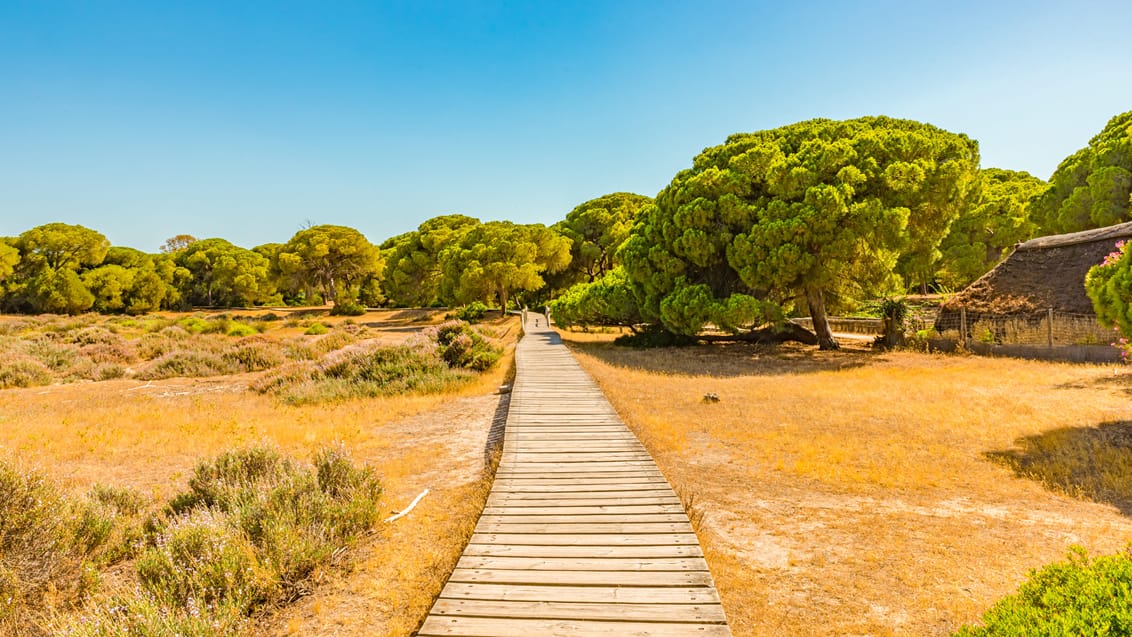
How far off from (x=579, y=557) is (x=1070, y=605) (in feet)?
9.37

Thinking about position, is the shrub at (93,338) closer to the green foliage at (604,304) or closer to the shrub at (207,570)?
the green foliage at (604,304)

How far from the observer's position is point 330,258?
164 feet

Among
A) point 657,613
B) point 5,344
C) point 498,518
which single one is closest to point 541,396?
point 498,518

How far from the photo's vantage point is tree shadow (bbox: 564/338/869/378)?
14945mm

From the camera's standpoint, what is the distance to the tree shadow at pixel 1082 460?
18.7ft

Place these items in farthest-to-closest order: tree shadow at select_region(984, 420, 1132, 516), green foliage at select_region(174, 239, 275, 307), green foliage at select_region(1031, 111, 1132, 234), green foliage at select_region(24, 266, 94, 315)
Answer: green foliage at select_region(174, 239, 275, 307) < green foliage at select_region(24, 266, 94, 315) < green foliage at select_region(1031, 111, 1132, 234) < tree shadow at select_region(984, 420, 1132, 516)

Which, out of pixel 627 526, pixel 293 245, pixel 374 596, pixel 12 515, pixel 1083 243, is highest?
pixel 293 245

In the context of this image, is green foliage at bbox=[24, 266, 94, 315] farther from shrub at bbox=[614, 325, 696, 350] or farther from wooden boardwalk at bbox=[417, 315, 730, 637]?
wooden boardwalk at bbox=[417, 315, 730, 637]

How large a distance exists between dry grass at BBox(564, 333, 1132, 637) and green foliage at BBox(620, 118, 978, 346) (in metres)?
4.59

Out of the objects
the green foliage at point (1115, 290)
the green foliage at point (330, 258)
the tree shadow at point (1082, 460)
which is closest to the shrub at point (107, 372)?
the tree shadow at point (1082, 460)

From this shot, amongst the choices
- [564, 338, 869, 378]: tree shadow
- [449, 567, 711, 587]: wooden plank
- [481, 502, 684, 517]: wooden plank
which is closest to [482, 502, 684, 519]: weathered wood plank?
[481, 502, 684, 517]: wooden plank

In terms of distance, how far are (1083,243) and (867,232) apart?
6947 mm

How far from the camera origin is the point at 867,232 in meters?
15.3

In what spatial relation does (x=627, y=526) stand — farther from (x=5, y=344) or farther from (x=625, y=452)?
(x=5, y=344)
